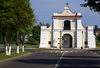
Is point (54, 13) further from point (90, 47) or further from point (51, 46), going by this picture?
point (90, 47)

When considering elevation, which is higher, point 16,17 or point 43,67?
point 16,17

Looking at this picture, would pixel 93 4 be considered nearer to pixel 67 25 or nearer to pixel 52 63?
pixel 52 63

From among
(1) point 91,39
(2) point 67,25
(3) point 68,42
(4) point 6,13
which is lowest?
(3) point 68,42

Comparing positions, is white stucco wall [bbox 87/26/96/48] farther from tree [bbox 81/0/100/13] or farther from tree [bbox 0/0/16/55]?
tree [bbox 81/0/100/13]

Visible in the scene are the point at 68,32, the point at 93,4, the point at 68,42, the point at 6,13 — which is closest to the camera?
the point at 93,4

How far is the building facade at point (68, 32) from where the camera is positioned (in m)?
73.4

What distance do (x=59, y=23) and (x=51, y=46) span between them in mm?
7709

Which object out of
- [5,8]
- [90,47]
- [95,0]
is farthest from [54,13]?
[95,0]

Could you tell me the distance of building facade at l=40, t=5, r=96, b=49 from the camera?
241 ft

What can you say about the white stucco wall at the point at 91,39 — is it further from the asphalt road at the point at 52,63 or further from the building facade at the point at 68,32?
the asphalt road at the point at 52,63

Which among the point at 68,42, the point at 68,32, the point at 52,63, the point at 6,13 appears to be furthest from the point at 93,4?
the point at 68,42

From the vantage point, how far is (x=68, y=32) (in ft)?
244

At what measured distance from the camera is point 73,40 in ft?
243

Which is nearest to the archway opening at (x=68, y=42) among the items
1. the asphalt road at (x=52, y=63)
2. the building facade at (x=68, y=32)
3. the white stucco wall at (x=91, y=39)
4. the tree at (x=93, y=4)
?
the building facade at (x=68, y=32)
